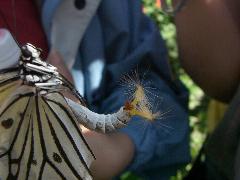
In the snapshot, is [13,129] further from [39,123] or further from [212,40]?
[212,40]

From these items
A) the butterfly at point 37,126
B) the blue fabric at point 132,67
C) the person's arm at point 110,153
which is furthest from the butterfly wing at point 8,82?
the blue fabric at point 132,67

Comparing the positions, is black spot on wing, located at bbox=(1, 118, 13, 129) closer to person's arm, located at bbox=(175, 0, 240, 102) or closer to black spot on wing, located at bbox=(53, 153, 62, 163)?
black spot on wing, located at bbox=(53, 153, 62, 163)

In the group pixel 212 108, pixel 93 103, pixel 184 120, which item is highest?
pixel 93 103

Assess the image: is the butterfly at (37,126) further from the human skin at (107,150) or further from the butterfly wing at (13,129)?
the human skin at (107,150)

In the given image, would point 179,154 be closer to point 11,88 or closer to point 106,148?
point 106,148

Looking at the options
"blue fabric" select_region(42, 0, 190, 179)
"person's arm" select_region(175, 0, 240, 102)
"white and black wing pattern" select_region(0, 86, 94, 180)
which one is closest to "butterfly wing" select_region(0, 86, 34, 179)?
Result: "white and black wing pattern" select_region(0, 86, 94, 180)

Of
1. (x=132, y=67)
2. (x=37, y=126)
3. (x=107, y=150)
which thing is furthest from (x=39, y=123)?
(x=132, y=67)

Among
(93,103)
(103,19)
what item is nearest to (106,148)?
(93,103)
